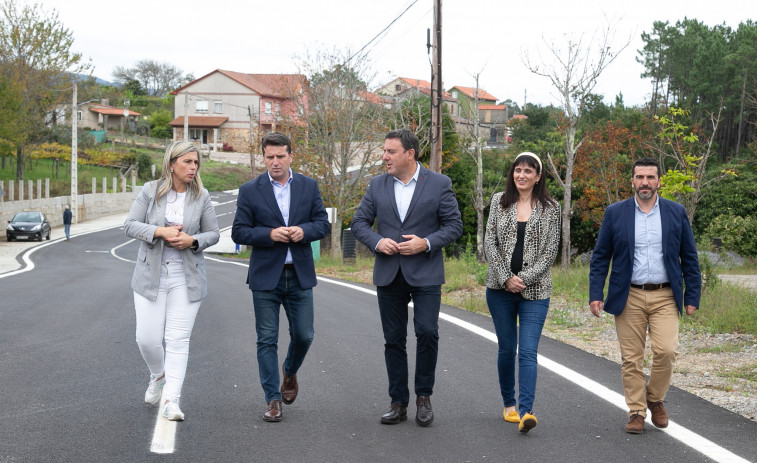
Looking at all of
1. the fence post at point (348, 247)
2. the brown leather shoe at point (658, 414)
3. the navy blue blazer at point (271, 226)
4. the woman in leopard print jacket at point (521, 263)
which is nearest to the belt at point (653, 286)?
the woman in leopard print jacket at point (521, 263)

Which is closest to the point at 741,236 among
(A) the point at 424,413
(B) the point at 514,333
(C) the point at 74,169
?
(B) the point at 514,333

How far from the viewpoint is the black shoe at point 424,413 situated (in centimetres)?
568

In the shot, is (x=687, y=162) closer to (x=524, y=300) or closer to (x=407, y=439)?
(x=524, y=300)

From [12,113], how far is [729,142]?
167ft

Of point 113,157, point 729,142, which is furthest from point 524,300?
point 113,157

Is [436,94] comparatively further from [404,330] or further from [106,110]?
[106,110]

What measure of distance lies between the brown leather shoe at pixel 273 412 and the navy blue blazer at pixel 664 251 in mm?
2370

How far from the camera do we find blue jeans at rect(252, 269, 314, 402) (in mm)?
5883

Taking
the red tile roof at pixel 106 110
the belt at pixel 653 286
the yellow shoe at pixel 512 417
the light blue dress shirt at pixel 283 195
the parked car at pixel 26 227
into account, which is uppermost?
the red tile roof at pixel 106 110

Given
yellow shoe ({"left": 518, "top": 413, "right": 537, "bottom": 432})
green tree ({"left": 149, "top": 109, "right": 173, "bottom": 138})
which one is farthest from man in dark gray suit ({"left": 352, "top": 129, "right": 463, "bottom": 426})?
green tree ({"left": 149, "top": 109, "right": 173, "bottom": 138})

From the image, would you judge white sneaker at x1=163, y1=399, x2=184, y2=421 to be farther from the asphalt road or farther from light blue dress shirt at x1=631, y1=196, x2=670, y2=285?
light blue dress shirt at x1=631, y1=196, x2=670, y2=285

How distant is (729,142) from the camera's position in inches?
2537

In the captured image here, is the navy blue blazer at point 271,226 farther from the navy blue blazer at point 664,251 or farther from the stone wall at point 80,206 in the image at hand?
the stone wall at point 80,206

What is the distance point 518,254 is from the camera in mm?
5793
